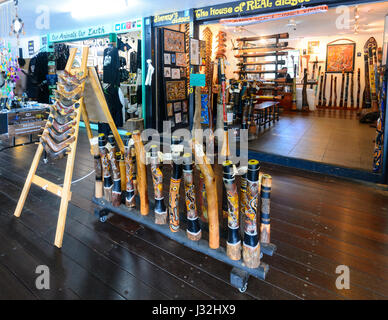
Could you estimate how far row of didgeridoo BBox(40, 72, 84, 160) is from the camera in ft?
7.66

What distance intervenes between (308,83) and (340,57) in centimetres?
135

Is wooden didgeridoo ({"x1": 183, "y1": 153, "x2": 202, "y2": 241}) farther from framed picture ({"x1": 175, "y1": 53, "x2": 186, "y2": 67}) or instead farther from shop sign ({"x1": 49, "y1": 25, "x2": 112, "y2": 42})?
shop sign ({"x1": 49, "y1": 25, "x2": 112, "y2": 42})

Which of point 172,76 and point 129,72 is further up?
point 129,72

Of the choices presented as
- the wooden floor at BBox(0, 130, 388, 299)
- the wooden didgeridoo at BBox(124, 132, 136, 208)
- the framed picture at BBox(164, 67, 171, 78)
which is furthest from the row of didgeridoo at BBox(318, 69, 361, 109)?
the wooden didgeridoo at BBox(124, 132, 136, 208)

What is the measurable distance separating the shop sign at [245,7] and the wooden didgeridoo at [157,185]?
10.4 feet

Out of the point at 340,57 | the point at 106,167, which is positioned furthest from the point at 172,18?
the point at 340,57

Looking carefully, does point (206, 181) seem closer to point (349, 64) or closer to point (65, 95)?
point (65, 95)

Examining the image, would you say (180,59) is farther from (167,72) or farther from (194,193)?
(194,193)

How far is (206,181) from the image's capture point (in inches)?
72.5

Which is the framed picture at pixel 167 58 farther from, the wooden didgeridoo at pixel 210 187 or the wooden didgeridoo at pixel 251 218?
the wooden didgeridoo at pixel 251 218

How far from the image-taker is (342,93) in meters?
10.4

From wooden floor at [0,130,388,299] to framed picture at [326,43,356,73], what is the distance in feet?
28.4
